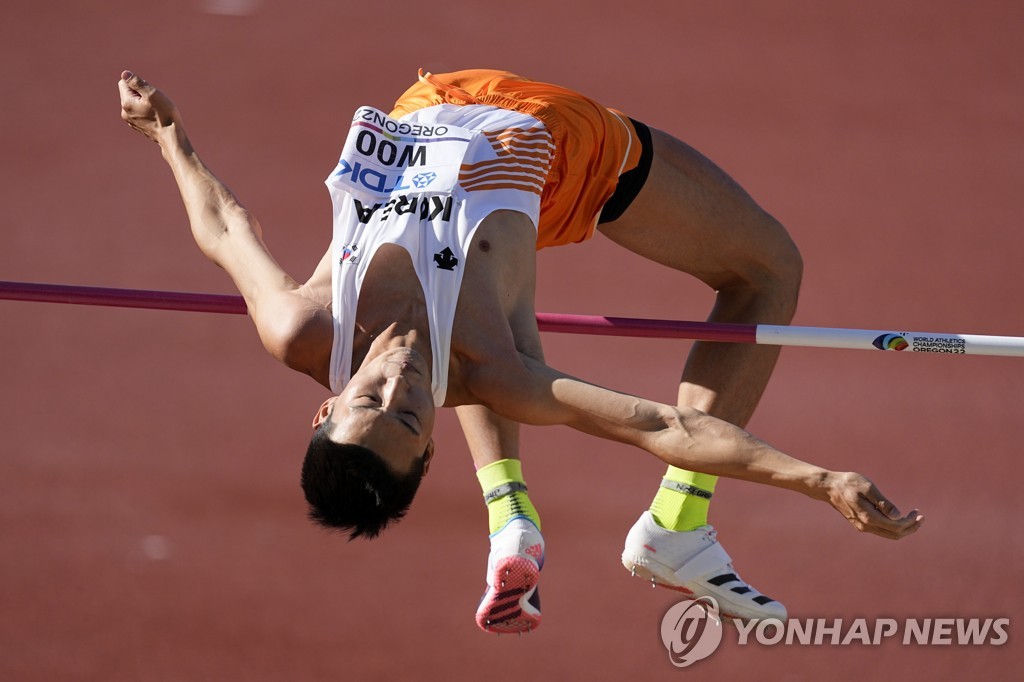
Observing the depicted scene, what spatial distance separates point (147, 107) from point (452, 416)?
228 centimetres

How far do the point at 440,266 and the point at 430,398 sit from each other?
0.96ft

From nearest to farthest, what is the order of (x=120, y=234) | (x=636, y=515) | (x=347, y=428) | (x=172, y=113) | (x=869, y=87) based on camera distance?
(x=347, y=428)
(x=172, y=113)
(x=636, y=515)
(x=120, y=234)
(x=869, y=87)

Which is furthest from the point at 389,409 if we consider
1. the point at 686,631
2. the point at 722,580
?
the point at 686,631

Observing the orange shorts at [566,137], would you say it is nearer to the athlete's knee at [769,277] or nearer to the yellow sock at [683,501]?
the athlete's knee at [769,277]

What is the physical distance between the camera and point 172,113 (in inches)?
121

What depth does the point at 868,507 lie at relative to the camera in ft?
7.42

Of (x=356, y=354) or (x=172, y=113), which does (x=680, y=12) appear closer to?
(x=172, y=113)

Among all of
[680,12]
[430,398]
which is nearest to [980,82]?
[680,12]

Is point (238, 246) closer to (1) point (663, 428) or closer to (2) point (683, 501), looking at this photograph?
(1) point (663, 428)

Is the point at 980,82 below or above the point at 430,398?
above

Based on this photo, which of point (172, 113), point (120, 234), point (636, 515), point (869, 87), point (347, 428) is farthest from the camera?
point (869, 87)

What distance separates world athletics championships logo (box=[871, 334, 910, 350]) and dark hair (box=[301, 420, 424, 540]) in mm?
1155

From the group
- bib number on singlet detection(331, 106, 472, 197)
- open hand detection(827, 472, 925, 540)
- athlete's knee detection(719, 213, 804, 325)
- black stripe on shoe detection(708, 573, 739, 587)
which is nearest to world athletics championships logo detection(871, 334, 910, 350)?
athlete's knee detection(719, 213, 804, 325)

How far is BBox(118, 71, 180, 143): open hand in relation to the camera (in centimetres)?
306
